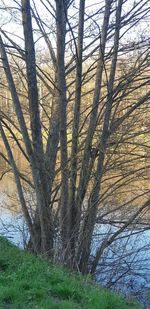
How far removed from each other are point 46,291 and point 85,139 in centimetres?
532

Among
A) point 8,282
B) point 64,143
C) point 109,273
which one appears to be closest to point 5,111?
point 64,143

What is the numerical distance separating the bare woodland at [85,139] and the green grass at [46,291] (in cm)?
247

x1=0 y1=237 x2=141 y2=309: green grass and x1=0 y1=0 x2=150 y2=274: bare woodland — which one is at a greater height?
x1=0 y1=0 x2=150 y2=274: bare woodland

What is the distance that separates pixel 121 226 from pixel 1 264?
463cm

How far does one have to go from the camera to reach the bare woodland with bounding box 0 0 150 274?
947 cm

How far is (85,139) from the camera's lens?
10469 mm

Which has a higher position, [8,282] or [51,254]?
[51,254]

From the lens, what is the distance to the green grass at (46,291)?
504 cm

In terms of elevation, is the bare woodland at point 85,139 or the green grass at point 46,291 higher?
the bare woodland at point 85,139

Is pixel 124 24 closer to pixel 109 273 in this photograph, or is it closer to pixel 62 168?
pixel 62 168

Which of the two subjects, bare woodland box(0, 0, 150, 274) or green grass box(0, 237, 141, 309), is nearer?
green grass box(0, 237, 141, 309)

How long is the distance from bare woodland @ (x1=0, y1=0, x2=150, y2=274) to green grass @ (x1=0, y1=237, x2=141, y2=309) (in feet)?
8.10

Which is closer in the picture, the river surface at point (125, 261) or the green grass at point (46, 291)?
the green grass at point (46, 291)

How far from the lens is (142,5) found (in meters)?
10.3
